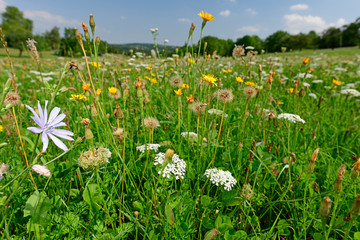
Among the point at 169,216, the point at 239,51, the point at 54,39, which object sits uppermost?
the point at 54,39

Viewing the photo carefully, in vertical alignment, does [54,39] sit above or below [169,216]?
above

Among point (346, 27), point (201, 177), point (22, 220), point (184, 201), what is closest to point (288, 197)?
point (201, 177)

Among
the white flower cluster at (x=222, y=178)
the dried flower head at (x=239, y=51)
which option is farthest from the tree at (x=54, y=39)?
the white flower cluster at (x=222, y=178)

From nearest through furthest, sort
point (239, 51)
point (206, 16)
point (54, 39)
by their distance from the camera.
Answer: point (206, 16)
point (239, 51)
point (54, 39)

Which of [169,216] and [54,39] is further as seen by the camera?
[54,39]

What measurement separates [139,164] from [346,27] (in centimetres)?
4942

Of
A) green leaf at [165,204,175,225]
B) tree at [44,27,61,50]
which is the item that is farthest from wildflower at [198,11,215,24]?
tree at [44,27,61,50]

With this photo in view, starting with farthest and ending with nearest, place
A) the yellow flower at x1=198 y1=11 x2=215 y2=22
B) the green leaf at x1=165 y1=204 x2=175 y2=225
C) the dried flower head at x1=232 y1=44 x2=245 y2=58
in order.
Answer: the dried flower head at x1=232 y1=44 x2=245 y2=58 < the yellow flower at x1=198 y1=11 x2=215 y2=22 < the green leaf at x1=165 y1=204 x2=175 y2=225

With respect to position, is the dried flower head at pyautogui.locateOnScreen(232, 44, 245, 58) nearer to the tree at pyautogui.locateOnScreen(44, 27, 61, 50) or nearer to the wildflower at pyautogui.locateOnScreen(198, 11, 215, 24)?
the wildflower at pyautogui.locateOnScreen(198, 11, 215, 24)

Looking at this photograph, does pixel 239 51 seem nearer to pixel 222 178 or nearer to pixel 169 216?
pixel 222 178

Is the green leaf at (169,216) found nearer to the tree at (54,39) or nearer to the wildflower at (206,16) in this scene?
the wildflower at (206,16)


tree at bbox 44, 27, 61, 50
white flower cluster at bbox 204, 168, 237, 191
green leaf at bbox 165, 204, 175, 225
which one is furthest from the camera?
tree at bbox 44, 27, 61, 50

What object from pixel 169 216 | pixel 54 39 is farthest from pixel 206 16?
pixel 54 39

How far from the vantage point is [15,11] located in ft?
188
